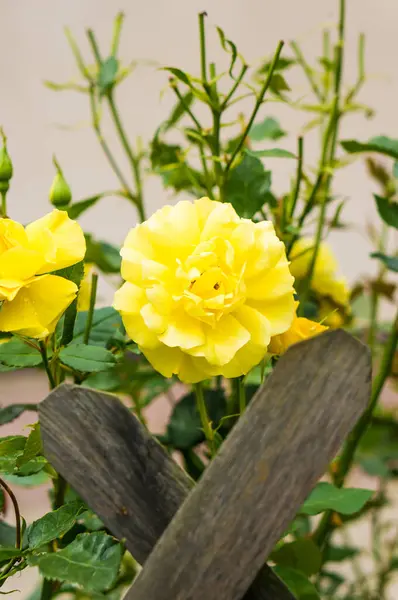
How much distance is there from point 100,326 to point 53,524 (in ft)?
0.44

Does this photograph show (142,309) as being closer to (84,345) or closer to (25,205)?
(84,345)

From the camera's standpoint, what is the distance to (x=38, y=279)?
308 millimetres

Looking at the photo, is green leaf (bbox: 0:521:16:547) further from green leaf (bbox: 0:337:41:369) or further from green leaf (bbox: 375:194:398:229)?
green leaf (bbox: 375:194:398:229)

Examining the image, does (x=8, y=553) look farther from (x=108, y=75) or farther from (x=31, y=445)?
(x=108, y=75)

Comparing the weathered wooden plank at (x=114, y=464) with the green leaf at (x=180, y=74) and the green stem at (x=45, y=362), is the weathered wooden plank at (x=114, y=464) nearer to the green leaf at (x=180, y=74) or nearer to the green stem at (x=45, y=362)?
the green stem at (x=45, y=362)

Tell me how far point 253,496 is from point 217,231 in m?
0.13

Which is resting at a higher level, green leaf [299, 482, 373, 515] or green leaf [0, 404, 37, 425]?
green leaf [0, 404, 37, 425]

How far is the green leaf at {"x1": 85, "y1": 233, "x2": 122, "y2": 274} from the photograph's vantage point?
60 cm

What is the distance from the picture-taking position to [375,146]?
1.73ft

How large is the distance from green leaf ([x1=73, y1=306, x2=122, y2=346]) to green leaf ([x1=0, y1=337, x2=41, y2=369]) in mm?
43

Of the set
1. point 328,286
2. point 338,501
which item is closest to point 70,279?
point 338,501

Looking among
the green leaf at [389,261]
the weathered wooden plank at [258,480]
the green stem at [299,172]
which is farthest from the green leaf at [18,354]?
the green leaf at [389,261]

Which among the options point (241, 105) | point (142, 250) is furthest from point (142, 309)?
point (241, 105)

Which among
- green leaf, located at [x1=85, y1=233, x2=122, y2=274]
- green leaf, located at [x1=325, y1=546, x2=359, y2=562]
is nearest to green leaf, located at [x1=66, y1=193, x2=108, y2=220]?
green leaf, located at [x1=85, y1=233, x2=122, y2=274]
